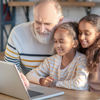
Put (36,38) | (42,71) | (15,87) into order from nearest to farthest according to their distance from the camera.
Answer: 1. (15,87)
2. (42,71)
3. (36,38)

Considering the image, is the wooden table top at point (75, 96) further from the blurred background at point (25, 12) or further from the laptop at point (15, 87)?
the blurred background at point (25, 12)

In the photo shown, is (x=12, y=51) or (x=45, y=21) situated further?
(x=12, y=51)

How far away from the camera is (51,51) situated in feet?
5.94

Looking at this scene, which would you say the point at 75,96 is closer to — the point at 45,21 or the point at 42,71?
the point at 42,71

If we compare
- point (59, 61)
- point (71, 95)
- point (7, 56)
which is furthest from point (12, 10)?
point (71, 95)

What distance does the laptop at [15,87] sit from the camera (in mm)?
1111

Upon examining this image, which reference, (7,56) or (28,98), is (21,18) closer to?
(7,56)

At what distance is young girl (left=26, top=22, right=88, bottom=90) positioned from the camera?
1.46 m

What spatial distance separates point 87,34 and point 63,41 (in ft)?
0.52

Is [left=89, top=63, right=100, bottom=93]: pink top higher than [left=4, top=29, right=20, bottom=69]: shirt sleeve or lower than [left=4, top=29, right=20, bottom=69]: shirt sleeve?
lower

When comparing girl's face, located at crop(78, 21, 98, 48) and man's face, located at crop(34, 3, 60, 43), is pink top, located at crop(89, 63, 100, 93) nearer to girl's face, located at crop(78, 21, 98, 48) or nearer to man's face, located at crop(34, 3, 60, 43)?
girl's face, located at crop(78, 21, 98, 48)

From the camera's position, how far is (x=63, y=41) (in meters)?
1.54

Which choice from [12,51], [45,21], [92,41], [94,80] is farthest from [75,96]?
[12,51]

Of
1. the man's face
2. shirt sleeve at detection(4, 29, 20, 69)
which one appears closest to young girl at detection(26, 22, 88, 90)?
the man's face
